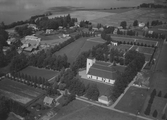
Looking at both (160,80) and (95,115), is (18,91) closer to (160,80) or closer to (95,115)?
(95,115)

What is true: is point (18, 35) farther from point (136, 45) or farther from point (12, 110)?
point (12, 110)

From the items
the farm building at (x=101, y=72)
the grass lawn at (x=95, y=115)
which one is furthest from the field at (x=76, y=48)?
the grass lawn at (x=95, y=115)

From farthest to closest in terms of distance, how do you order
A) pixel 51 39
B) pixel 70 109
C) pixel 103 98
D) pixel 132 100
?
1. pixel 51 39
2. pixel 132 100
3. pixel 103 98
4. pixel 70 109

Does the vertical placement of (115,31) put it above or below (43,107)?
above

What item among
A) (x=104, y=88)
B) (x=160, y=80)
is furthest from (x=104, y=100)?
(x=160, y=80)

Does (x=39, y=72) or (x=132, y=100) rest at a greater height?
(x=39, y=72)

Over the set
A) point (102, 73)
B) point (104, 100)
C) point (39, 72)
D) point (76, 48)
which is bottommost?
point (104, 100)

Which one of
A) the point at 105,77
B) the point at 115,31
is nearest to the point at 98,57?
the point at 105,77
